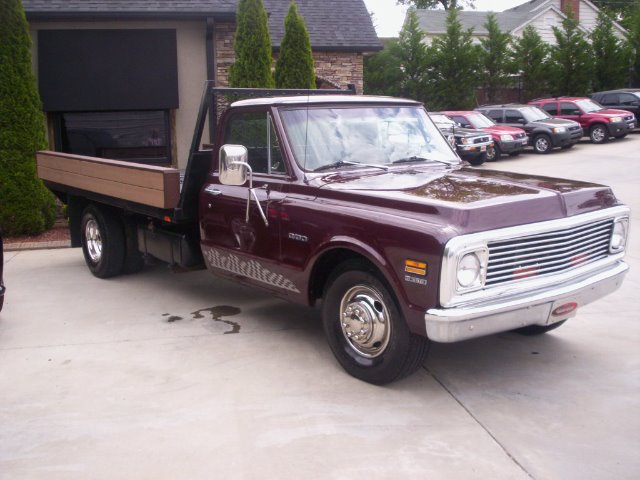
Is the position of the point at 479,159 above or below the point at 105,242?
below

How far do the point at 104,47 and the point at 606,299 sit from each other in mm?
9638

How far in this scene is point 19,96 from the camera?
11086mm

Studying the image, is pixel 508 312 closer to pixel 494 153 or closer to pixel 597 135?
pixel 494 153

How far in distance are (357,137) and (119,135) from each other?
28.6 ft

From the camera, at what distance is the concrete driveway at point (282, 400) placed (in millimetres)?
3971

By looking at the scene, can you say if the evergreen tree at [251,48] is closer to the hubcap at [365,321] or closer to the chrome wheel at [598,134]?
the hubcap at [365,321]

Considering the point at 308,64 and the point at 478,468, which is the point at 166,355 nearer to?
the point at 478,468

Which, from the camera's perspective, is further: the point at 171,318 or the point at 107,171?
the point at 107,171

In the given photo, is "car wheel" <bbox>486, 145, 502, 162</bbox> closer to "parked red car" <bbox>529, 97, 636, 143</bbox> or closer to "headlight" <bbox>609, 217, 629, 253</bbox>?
"parked red car" <bbox>529, 97, 636, 143</bbox>

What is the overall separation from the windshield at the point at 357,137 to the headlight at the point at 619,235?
1418mm

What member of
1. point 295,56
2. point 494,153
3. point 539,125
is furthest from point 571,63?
point 295,56

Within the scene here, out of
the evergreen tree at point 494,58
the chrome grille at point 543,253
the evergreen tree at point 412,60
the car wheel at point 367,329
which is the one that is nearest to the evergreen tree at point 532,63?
the evergreen tree at point 494,58

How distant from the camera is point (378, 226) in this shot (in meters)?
4.72

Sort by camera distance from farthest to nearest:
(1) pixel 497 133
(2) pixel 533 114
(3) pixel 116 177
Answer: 1. (2) pixel 533 114
2. (1) pixel 497 133
3. (3) pixel 116 177
